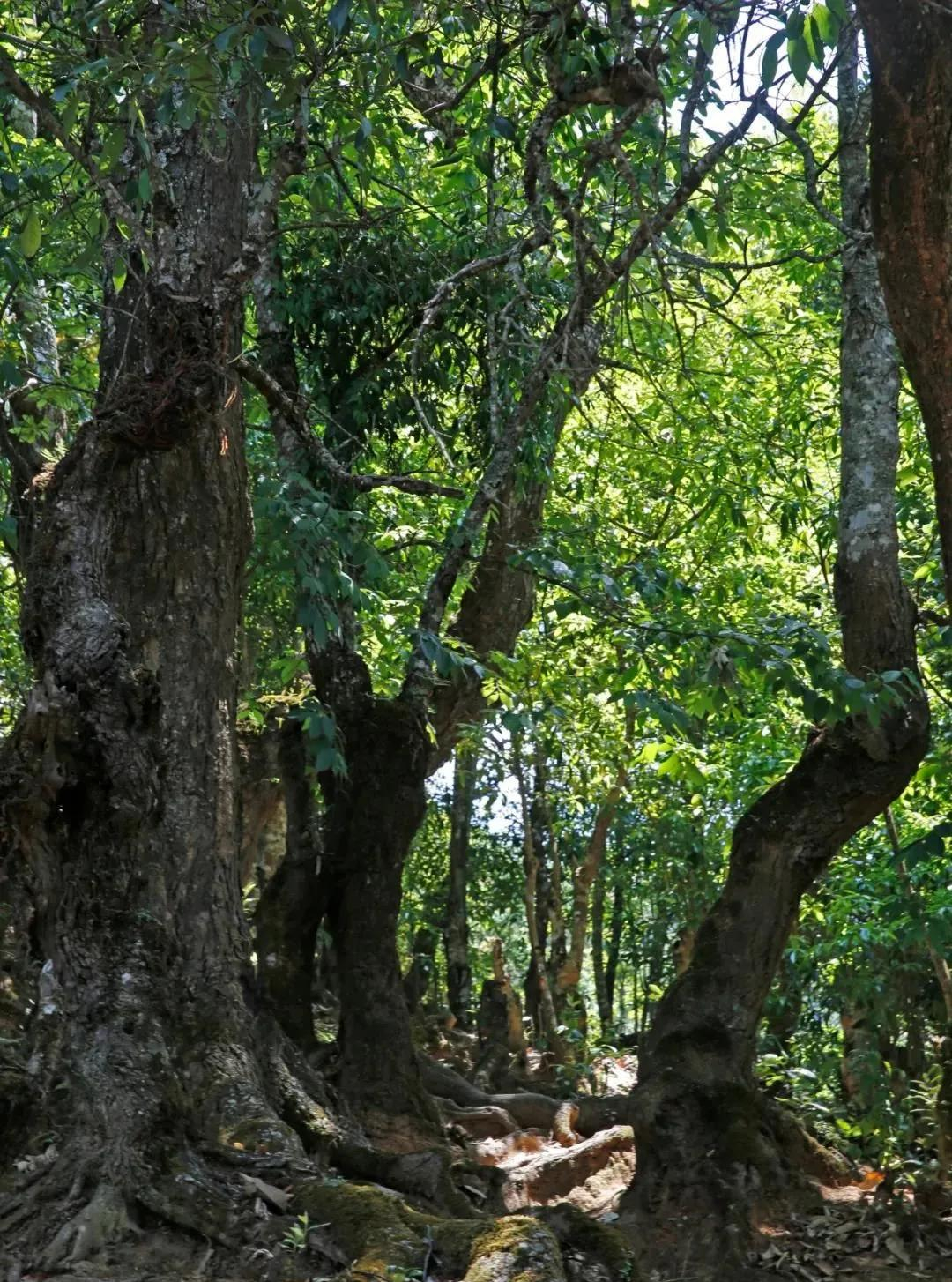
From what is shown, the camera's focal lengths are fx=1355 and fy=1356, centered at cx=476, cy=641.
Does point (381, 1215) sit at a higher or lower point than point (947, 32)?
lower

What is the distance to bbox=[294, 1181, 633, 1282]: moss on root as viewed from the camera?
4.29 meters

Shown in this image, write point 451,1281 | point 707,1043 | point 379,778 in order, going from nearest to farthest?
1. point 451,1281
2. point 707,1043
3. point 379,778

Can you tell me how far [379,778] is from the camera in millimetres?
8617

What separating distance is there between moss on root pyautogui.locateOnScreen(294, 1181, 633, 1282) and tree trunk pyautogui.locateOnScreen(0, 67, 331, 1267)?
41 cm

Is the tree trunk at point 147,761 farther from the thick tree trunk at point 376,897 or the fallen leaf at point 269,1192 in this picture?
the thick tree trunk at point 376,897

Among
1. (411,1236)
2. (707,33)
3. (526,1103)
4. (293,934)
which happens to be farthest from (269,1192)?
(526,1103)

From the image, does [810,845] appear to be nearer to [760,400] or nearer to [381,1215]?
[381,1215]

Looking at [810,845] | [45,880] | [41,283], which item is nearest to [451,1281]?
[45,880]

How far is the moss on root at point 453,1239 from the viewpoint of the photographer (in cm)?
429

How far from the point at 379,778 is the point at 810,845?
268 centimetres

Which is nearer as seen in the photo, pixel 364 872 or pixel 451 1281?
pixel 451 1281

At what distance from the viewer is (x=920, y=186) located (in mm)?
4051

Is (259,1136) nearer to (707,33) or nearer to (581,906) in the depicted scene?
(707,33)

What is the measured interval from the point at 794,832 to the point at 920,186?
4.53 m
